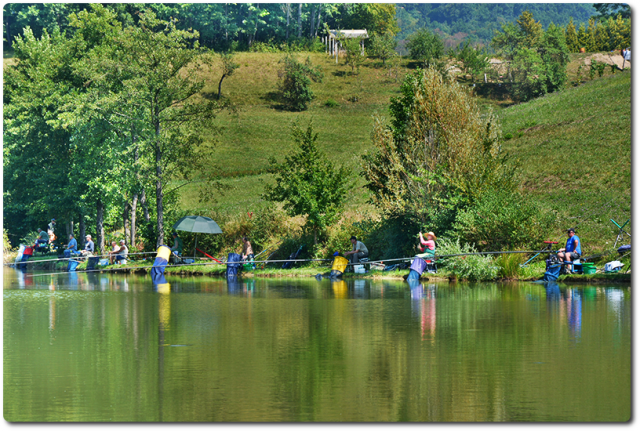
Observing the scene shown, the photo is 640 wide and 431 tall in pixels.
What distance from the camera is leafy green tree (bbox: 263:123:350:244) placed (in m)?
30.4

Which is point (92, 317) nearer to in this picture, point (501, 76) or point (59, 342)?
point (59, 342)

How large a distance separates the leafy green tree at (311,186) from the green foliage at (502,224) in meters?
6.66

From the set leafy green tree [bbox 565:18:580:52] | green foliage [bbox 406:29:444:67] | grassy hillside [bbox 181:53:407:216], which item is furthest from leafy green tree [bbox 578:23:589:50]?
grassy hillside [bbox 181:53:407:216]

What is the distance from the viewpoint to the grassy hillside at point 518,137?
1367 inches

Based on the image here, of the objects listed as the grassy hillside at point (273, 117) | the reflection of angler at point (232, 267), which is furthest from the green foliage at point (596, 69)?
the reflection of angler at point (232, 267)

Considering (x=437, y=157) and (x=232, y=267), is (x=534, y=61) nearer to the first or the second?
(x=437, y=157)

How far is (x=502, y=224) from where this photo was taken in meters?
24.8

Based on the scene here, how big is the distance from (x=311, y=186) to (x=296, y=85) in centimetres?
5513

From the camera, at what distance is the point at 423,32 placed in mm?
96000

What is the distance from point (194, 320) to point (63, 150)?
30.2m

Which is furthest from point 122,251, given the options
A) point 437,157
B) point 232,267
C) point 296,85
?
point 296,85

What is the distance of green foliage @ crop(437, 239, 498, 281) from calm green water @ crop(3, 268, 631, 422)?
4.32 metres

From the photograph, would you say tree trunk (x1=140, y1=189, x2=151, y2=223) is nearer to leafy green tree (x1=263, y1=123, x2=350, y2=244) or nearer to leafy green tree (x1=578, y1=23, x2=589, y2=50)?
leafy green tree (x1=263, y1=123, x2=350, y2=244)

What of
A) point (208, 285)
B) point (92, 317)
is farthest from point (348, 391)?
point (208, 285)
